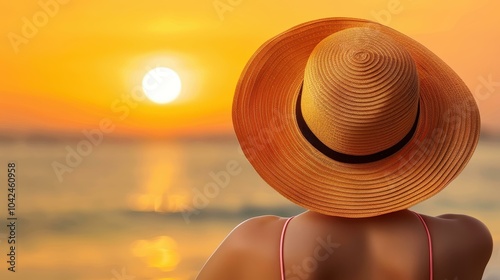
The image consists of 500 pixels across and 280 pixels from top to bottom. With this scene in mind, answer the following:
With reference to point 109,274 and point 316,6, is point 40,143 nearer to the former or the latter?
point 316,6

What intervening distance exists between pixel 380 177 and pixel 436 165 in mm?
123

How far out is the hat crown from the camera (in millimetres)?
1546

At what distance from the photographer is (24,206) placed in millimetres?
7680

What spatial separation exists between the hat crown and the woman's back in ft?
0.51

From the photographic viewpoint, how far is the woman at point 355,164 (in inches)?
61.2

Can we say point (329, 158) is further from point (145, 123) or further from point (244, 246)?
point (145, 123)

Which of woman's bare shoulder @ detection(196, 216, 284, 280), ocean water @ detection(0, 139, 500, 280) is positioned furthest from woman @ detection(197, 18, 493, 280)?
ocean water @ detection(0, 139, 500, 280)

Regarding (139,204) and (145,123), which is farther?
(145,123)

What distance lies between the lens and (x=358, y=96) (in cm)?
156

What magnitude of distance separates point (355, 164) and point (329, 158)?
2.1 inches

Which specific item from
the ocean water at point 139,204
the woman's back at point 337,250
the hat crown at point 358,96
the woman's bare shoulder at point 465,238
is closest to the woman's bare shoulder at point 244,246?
the woman's back at point 337,250

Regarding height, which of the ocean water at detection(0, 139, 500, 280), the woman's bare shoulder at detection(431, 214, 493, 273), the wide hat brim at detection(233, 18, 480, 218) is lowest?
the woman's bare shoulder at detection(431, 214, 493, 273)

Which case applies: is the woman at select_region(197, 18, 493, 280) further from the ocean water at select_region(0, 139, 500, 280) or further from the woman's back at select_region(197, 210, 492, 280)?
the ocean water at select_region(0, 139, 500, 280)

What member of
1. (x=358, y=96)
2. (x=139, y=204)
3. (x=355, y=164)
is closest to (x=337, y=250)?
(x=355, y=164)
